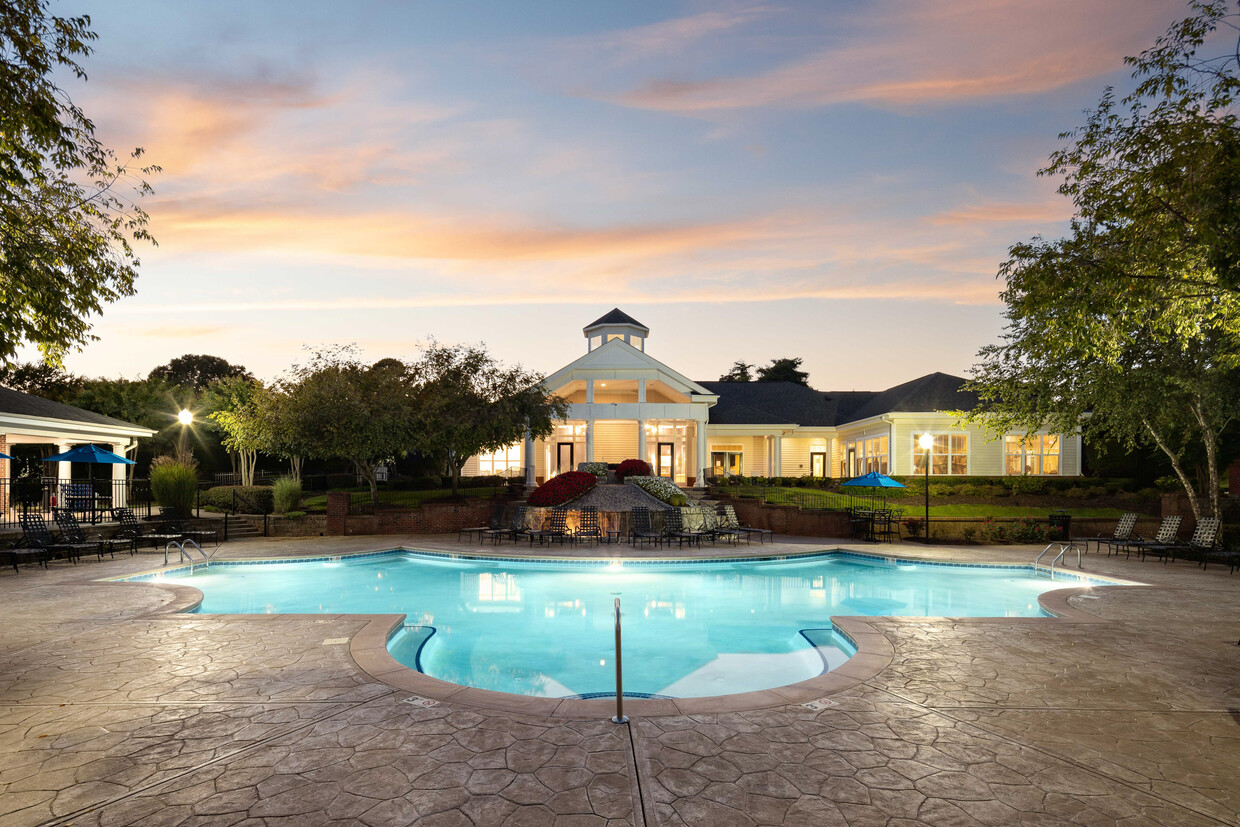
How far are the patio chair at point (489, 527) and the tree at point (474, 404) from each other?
2.66 meters

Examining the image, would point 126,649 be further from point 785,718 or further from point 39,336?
point 785,718

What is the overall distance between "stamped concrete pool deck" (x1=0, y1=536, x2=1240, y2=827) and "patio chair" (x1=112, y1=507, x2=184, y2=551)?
36.8 feet

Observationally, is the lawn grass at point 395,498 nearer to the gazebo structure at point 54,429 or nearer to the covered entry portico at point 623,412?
the covered entry portico at point 623,412

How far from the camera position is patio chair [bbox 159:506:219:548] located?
62.9 feet

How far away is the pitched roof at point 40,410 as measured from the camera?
2084cm

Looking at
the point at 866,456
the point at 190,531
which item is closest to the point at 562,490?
the point at 190,531

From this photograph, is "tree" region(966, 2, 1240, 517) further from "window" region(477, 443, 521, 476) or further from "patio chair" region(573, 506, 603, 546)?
"window" region(477, 443, 521, 476)

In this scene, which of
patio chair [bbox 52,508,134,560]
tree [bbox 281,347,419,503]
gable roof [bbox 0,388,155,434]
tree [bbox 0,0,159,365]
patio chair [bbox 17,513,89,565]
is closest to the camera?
tree [bbox 0,0,159,365]

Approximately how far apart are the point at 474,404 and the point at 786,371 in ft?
161

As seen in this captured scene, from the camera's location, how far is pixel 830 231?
22.6m

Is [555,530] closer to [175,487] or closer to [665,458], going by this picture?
[175,487]

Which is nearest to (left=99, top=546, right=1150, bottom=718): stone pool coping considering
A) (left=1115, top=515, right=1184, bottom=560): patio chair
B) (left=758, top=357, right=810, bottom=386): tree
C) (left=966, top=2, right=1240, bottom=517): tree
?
(left=966, top=2, right=1240, bottom=517): tree

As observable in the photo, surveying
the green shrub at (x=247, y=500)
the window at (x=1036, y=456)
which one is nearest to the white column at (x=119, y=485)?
the green shrub at (x=247, y=500)

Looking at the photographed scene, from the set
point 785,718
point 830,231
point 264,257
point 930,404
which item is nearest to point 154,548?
point 264,257
